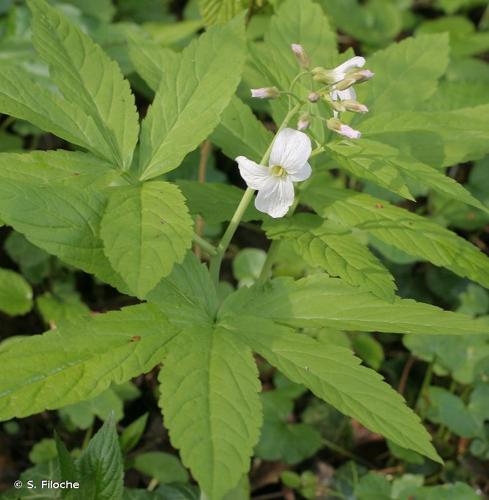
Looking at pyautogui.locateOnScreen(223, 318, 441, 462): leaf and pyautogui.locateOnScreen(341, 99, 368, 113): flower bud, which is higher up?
pyautogui.locateOnScreen(341, 99, 368, 113): flower bud

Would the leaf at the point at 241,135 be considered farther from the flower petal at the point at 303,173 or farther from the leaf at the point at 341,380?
the leaf at the point at 341,380

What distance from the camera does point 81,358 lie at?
172cm

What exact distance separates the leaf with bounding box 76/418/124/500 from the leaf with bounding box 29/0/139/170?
85cm

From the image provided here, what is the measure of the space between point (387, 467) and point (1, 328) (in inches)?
80.5

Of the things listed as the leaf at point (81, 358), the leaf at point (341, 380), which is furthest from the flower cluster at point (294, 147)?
the leaf at point (81, 358)

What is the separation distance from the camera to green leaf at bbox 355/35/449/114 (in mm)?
2389

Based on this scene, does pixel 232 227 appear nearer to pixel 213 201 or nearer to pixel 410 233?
pixel 213 201

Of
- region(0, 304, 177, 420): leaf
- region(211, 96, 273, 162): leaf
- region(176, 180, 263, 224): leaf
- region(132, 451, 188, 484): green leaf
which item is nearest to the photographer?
region(0, 304, 177, 420): leaf

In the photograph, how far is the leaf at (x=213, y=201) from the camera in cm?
214

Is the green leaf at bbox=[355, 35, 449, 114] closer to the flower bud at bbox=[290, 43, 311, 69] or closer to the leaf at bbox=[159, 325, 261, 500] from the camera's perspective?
the flower bud at bbox=[290, 43, 311, 69]

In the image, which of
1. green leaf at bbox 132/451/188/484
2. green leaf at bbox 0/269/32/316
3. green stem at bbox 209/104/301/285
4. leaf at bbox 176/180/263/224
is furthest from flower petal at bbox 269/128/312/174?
green leaf at bbox 0/269/32/316

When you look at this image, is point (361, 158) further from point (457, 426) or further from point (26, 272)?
point (26, 272)

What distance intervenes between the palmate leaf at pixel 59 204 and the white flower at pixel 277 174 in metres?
0.39

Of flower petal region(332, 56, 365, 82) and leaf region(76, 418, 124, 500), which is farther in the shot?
leaf region(76, 418, 124, 500)
